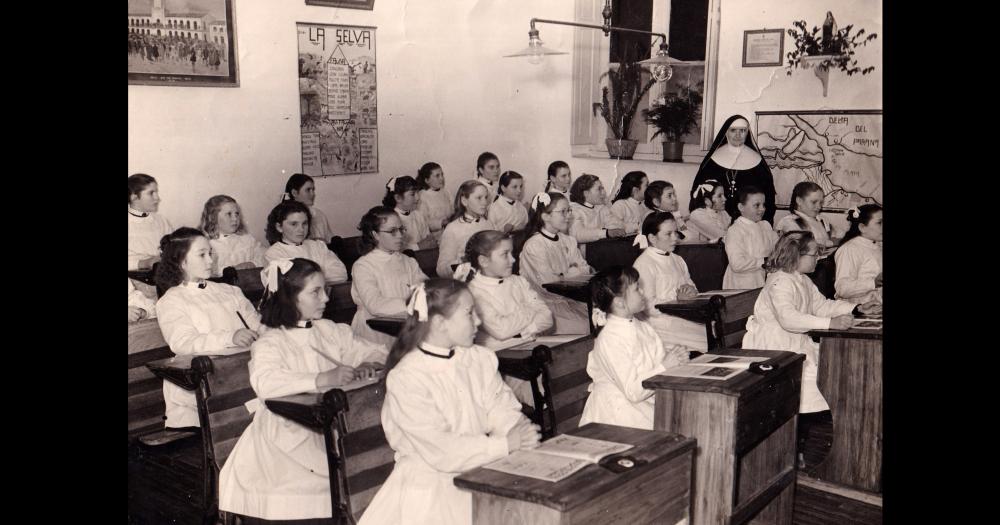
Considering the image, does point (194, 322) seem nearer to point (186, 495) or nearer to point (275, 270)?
point (186, 495)

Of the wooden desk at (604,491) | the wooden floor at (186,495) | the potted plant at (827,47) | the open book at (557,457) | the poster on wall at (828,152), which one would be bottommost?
the wooden floor at (186,495)

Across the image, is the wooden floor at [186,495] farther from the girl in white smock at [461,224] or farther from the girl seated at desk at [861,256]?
the girl in white smock at [461,224]

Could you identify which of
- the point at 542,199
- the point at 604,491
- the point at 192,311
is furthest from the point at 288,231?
the point at 604,491

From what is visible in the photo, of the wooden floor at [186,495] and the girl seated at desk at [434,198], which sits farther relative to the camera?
the girl seated at desk at [434,198]

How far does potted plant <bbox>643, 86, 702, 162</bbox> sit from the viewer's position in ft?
20.1

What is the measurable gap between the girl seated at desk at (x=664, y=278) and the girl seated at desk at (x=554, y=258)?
51 cm

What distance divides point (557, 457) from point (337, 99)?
327 cm

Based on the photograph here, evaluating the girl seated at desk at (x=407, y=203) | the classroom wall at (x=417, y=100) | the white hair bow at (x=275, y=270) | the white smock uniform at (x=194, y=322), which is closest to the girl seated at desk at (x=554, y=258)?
the classroom wall at (x=417, y=100)

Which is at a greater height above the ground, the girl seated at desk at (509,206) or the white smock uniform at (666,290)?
the girl seated at desk at (509,206)

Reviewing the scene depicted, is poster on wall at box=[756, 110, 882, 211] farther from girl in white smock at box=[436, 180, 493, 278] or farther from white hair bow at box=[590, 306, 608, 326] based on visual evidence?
white hair bow at box=[590, 306, 608, 326]

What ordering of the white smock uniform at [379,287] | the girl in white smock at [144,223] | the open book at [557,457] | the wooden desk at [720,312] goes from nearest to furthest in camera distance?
the open book at [557,457], the girl in white smock at [144,223], the wooden desk at [720,312], the white smock uniform at [379,287]

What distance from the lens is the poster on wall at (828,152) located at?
4586 millimetres

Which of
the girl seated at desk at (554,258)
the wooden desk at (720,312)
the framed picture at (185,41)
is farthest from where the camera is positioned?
the girl seated at desk at (554,258)

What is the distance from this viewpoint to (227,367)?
3.18 meters
